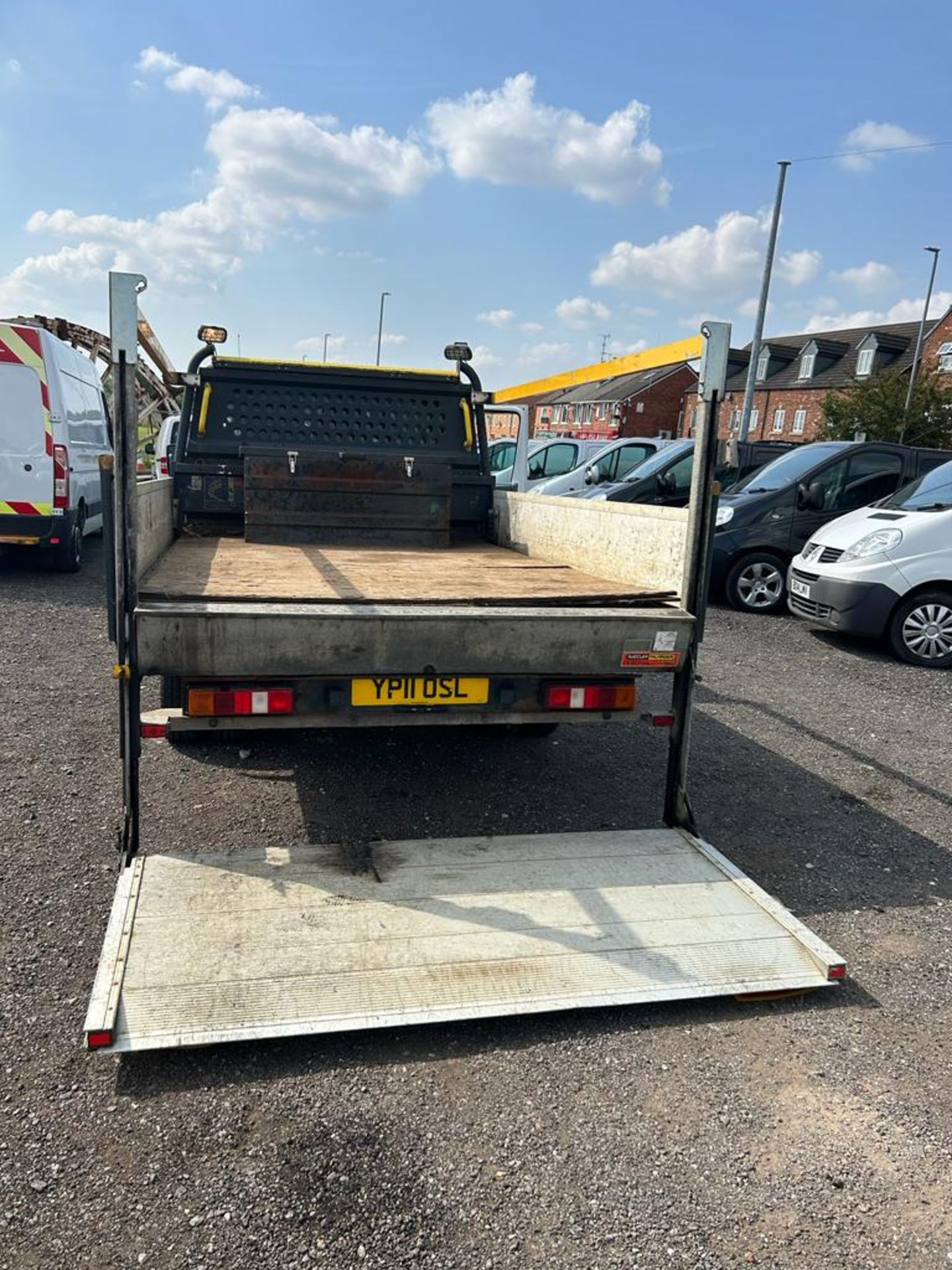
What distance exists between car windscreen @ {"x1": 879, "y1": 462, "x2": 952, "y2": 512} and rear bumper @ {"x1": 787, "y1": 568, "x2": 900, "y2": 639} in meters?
1.01

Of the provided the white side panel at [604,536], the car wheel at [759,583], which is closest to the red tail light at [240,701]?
the white side panel at [604,536]

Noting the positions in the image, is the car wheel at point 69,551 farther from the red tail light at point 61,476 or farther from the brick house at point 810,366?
the brick house at point 810,366

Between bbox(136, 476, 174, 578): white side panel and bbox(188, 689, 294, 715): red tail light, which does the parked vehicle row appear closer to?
bbox(136, 476, 174, 578): white side panel

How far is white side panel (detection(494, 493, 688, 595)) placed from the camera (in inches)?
154

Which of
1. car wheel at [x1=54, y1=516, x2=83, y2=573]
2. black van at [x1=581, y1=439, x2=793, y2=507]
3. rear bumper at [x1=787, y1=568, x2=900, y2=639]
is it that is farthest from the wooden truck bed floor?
black van at [x1=581, y1=439, x2=793, y2=507]

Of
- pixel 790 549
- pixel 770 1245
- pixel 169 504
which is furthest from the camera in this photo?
pixel 790 549

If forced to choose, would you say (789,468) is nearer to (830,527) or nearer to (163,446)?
(830,527)

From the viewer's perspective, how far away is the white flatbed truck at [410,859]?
2.75 m

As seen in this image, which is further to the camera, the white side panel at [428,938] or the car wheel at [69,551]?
the car wheel at [69,551]

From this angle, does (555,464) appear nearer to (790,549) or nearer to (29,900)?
(790,549)

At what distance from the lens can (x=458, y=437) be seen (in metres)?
6.57

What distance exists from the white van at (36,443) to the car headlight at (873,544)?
7.90 m

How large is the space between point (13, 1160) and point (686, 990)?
1972 mm

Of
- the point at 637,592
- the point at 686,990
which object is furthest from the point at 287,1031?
the point at 637,592
